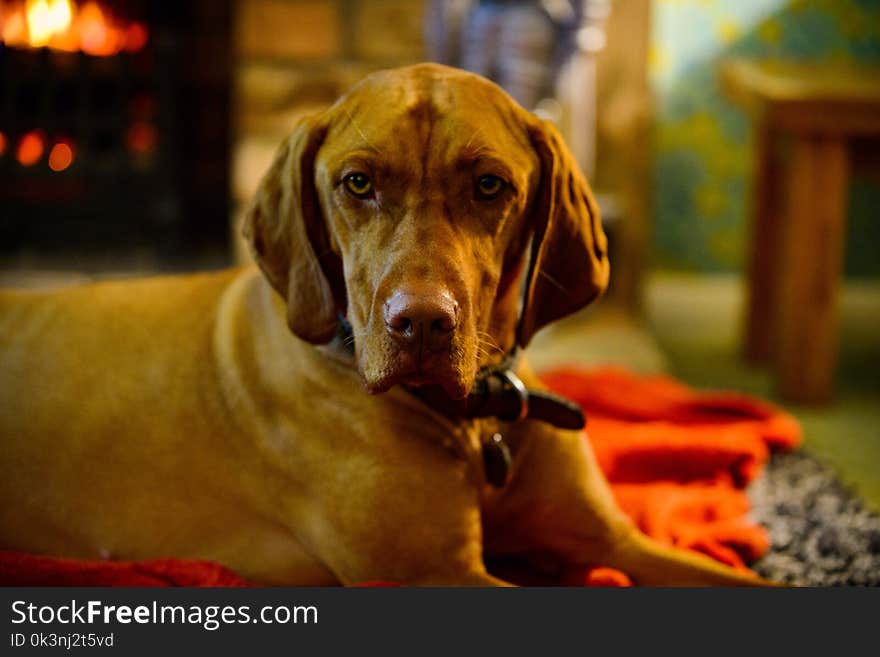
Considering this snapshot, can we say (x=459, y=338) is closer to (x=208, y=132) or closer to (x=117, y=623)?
(x=117, y=623)

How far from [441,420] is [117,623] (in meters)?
0.51

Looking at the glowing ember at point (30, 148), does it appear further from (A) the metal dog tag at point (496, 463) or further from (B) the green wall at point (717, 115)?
(A) the metal dog tag at point (496, 463)

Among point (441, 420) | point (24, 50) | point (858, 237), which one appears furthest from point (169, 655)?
point (858, 237)

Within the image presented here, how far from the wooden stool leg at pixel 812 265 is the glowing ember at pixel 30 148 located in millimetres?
2236

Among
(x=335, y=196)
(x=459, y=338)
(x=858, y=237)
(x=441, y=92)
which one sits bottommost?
(x=858, y=237)

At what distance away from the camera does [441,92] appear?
1420 millimetres

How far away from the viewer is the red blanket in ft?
5.23

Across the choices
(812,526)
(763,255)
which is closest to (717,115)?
(763,255)

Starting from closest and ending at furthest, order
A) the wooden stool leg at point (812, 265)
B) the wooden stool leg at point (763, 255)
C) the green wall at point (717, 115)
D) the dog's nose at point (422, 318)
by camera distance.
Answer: the dog's nose at point (422, 318) < the wooden stool leg at point (812, 265) < the wooden stool leg at point (763, 255) < the green wall at point (717, 115)

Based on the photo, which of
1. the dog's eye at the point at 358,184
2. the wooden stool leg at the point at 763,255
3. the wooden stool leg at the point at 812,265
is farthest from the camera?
the wooden stool leg at the point at 763,255

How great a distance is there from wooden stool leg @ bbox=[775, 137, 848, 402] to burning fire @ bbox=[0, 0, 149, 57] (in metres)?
2.07

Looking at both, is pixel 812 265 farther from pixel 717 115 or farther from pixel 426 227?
pixel 426 227

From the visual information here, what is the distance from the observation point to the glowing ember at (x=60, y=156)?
10.9 feet

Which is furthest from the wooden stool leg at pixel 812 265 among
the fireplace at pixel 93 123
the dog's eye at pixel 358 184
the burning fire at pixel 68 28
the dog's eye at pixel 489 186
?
the burning fire at pixel 68 28
